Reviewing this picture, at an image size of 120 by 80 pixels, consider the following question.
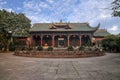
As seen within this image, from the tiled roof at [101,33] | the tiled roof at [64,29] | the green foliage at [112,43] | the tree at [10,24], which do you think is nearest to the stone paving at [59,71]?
the green foliage at [112,43]

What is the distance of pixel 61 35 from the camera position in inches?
1551

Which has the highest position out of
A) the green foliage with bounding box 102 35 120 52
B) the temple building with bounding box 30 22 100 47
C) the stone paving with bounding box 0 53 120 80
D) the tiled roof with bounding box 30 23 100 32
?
the tiled roof with bounding box 30 23 100 32

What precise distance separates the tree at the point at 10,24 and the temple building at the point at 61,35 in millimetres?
5989

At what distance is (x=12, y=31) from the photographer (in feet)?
104

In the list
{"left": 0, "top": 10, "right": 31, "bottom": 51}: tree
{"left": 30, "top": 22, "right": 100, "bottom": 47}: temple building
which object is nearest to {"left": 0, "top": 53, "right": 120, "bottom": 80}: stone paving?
{"left": 0, "top": 10, "right": 31, "bottom": 51}: tree

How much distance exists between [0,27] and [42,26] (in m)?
14.0

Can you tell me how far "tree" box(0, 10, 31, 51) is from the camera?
30.1 metres

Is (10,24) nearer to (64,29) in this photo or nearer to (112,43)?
(64,29)

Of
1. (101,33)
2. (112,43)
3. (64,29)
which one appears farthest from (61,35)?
(112,43)

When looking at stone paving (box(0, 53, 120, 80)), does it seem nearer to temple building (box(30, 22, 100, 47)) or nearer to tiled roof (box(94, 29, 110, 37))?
temple building (box(30, 22, 100, 47))

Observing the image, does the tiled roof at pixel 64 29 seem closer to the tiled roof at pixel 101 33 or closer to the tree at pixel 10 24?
the tiled roof at pixel 101 33

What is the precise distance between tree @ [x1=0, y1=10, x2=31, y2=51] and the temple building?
5989mm

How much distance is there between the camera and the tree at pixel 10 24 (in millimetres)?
30080

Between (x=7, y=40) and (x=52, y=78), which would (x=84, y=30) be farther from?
(x=52, y=78)
